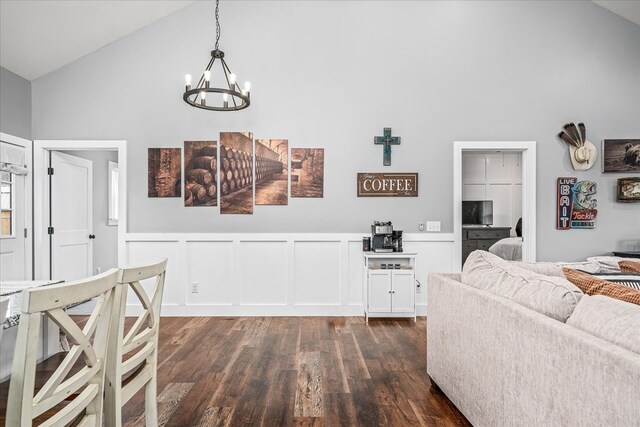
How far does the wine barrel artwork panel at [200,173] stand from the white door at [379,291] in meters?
2.11

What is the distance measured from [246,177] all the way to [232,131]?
1.92 ft

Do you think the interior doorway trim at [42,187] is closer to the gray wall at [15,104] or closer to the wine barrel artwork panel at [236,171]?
the gray wall at [15,104]

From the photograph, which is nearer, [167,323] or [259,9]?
[167,323]

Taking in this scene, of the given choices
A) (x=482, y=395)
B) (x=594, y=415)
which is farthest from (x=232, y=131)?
(x=594, y=415)

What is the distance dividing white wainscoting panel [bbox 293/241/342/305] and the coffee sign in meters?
0.75

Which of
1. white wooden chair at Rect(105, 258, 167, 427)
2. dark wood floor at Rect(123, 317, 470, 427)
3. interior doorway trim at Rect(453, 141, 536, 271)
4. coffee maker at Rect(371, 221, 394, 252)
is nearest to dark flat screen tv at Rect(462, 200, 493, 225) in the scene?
A: interior doorway trim at Rect(453, 141, 536, 271)

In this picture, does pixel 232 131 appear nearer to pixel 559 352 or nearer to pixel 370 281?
pixel 370 281

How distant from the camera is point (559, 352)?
4.11 feet

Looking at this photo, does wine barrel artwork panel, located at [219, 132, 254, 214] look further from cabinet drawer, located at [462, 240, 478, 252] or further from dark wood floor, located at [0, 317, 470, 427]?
cabinet drawer, located at [462, 240, 478, 252]

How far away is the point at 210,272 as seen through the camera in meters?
4.44

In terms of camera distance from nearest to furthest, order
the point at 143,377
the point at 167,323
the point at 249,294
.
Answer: the point at 143,377
the point at 167,323
the point at 249,294

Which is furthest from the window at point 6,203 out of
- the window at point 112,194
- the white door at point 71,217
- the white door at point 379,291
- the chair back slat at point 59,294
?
the white door at point 379,291

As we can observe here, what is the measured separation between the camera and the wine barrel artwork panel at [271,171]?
4.46 meters

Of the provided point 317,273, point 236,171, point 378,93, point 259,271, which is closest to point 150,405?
point 259,271
